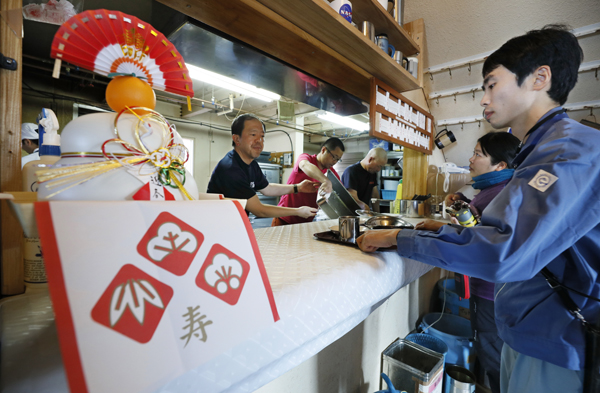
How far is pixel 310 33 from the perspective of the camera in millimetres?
1454

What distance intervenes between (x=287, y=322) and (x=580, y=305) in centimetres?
78

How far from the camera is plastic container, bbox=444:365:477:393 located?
165cm

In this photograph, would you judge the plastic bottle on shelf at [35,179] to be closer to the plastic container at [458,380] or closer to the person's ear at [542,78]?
the person's ear at [542,78]

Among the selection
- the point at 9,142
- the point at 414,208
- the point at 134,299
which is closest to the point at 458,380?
the point at 414,208

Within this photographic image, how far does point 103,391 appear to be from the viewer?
278 millimetres

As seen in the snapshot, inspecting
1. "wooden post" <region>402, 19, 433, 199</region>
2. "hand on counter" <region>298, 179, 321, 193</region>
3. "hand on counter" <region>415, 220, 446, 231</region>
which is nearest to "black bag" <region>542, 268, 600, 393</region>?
"hand on counter" <region>415, 220, 446, 231</region>

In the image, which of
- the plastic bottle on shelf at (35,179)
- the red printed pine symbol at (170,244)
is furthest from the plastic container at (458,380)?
the plastic bottle on shelf at (35,179)

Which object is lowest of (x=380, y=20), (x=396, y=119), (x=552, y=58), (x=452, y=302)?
(x=452, y=302)

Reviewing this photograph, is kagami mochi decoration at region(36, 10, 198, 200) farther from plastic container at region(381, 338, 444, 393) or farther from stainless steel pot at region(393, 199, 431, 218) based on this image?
stainless steel pot at region(393, 199, 431, 218)

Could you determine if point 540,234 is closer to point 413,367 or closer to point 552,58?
point 552,58

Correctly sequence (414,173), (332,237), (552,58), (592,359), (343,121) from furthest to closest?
(343,121) → (414,173) → (332,237) → (552,58) → (592,359)

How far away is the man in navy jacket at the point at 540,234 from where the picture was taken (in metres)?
0.61

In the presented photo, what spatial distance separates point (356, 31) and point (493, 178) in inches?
49.8

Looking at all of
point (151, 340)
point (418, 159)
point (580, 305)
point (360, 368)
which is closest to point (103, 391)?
point (151, 340)
